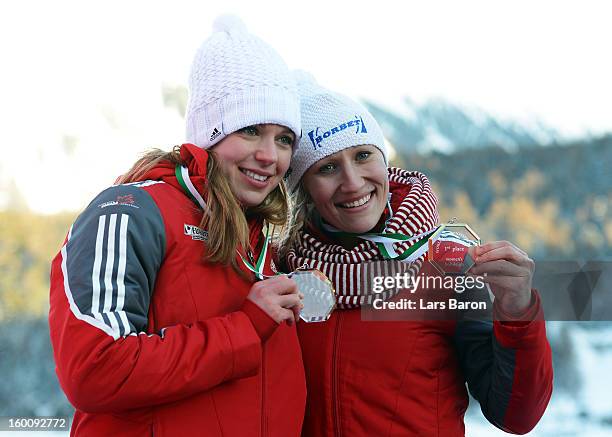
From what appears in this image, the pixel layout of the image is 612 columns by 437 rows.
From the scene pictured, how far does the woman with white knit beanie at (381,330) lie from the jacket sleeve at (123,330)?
417mm

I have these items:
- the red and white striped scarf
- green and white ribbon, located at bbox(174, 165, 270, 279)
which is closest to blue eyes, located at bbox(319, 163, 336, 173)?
the red and white striped scarf

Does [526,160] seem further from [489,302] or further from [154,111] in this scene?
[489,302]

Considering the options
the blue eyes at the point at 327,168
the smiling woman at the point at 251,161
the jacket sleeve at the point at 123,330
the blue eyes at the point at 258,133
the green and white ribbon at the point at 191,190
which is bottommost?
the jacket sleeve at the point at 123,330

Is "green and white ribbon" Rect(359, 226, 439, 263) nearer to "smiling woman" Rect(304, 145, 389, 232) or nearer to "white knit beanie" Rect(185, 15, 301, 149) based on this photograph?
"smiling woman" Rect(304, 145, 389, 232)

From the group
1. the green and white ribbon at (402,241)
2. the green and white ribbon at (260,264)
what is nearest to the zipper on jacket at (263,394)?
the green and white ribbon at (260,264)

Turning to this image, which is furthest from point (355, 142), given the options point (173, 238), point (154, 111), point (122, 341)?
point (154, 111)

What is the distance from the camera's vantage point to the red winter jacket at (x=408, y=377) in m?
1.56

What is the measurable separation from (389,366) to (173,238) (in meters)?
0.64

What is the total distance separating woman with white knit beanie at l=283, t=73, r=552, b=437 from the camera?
154 centimetres

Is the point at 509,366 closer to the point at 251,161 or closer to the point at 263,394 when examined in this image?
the point at 263,394

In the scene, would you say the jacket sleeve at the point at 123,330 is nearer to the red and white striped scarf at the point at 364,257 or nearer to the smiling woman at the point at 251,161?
the smiling woman at the point at 251,161

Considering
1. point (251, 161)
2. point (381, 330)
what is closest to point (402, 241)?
point (381, 330)

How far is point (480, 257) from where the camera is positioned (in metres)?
1.38

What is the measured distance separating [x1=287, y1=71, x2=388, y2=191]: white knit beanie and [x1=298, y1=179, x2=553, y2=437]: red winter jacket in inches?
16.1
